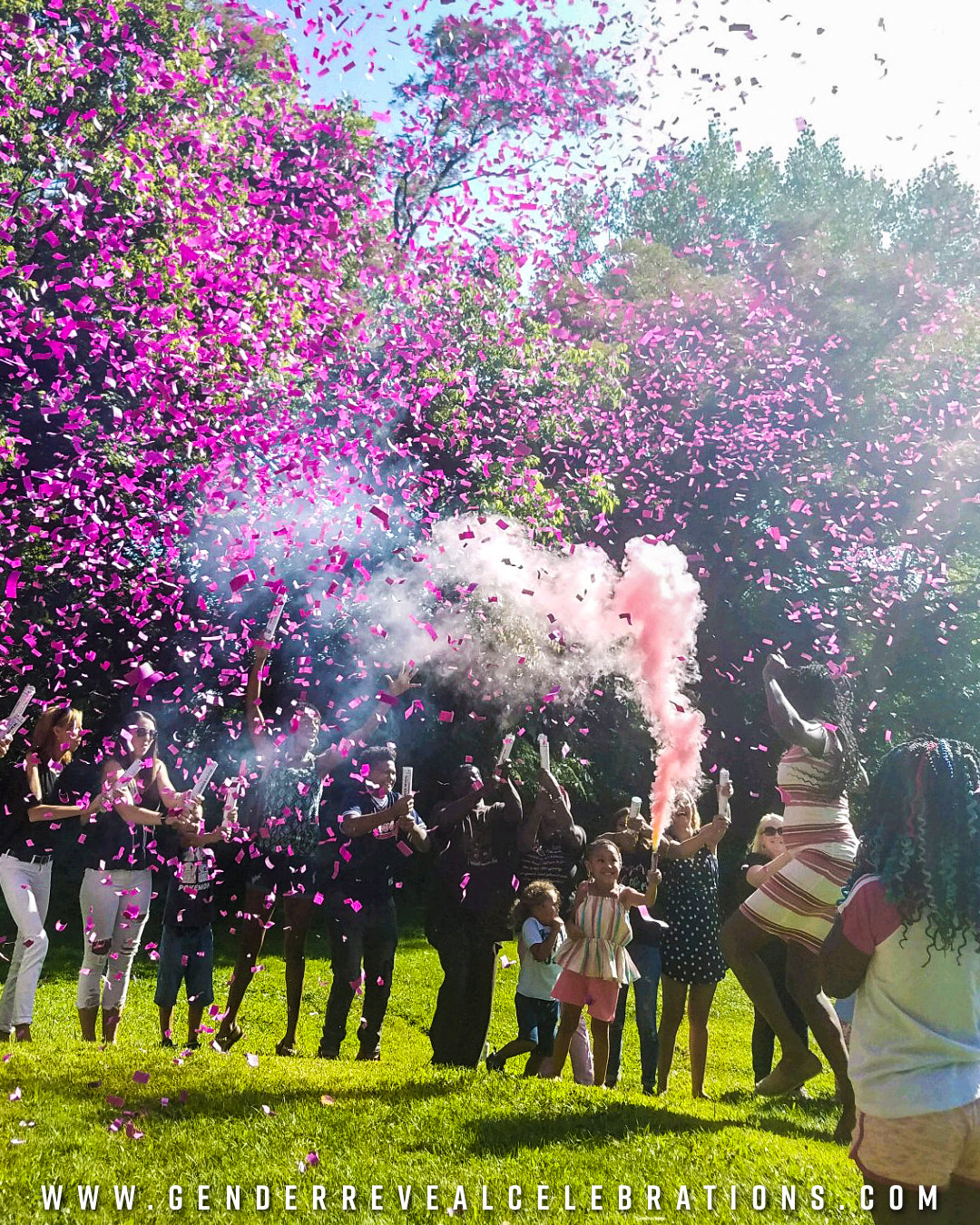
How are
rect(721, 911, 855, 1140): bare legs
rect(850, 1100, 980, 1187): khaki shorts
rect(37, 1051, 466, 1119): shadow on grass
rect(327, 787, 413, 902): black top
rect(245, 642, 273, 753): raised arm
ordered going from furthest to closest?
rect(245, 642, 273, 753): raised arm, rect(327, 787, 413, 902): black top, rect(721, 911, 855, 1140): bare legs, rect(37, 1051, 466, 1119): shadow on grass, rect(850, 1100, 980, 1187): khaki shorts

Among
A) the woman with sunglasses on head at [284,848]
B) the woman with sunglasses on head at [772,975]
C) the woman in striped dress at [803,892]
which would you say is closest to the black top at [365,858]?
the woman with sunglasses on head at [284,848]

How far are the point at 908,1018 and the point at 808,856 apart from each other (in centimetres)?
265

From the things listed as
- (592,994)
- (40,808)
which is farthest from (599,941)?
(40,808)

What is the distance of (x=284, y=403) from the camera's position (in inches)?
455

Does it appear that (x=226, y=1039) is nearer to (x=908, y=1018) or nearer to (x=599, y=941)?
(x=599, y=941)

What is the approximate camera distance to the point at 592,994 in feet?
21.9

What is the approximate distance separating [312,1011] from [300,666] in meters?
3.77

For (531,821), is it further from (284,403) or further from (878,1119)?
(284,403)

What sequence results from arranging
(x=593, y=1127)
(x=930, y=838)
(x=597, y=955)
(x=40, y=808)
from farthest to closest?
(x=597, y=955)
(x=40, y=808)
(x=593, y=1127)
(x=930, y=838)

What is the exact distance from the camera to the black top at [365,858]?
7316mm

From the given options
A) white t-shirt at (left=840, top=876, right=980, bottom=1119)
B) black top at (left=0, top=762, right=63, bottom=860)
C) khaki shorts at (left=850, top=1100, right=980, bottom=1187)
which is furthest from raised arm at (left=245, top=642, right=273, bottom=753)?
khaki shorts at (left=850, top=1100, right=980, bottom=1187)

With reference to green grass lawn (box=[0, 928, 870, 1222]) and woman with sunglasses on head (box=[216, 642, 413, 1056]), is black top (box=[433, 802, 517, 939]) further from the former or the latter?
green grass lawn (box=[0, 928, 870, 1222])

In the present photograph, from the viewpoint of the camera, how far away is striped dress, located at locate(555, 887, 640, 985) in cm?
669

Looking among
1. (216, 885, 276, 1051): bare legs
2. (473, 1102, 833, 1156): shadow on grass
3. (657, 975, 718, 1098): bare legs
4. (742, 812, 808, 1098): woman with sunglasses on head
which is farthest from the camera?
(742, 812, 808, 1098): woman with sunglasses on head
